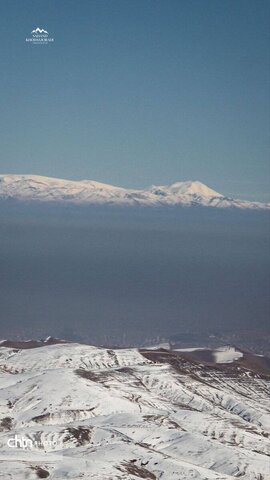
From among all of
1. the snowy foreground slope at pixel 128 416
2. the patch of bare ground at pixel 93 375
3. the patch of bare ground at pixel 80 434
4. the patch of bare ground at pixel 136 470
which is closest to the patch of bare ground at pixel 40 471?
the snowy foreground slope at pixel 128 416

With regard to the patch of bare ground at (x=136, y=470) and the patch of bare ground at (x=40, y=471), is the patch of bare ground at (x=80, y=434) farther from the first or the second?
the patch of bare ground at (x=40, y=471)

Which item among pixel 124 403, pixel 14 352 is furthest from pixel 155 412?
pixel 14 352

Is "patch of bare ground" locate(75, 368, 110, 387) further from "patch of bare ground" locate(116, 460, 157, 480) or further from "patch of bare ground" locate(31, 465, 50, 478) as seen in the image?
"patch of bare ground" locate(31, 465, 50, 478)

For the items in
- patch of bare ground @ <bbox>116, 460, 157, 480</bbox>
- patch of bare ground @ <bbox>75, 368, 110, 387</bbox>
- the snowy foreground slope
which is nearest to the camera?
patch of bare ground @ <bbox>116, 460, 157, 480</bbox>

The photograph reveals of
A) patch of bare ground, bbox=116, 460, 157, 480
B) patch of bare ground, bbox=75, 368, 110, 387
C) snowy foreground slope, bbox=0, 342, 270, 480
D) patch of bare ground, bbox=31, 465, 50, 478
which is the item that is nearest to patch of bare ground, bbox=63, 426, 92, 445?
snowy foreground slope, bbox=0, 342, 270, 480

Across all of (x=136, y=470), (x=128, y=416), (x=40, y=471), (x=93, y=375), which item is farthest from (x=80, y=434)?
(x=93, y=375)

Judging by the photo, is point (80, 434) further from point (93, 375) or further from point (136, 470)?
point (93, 375)

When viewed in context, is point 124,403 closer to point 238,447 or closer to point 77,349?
point 238,447
